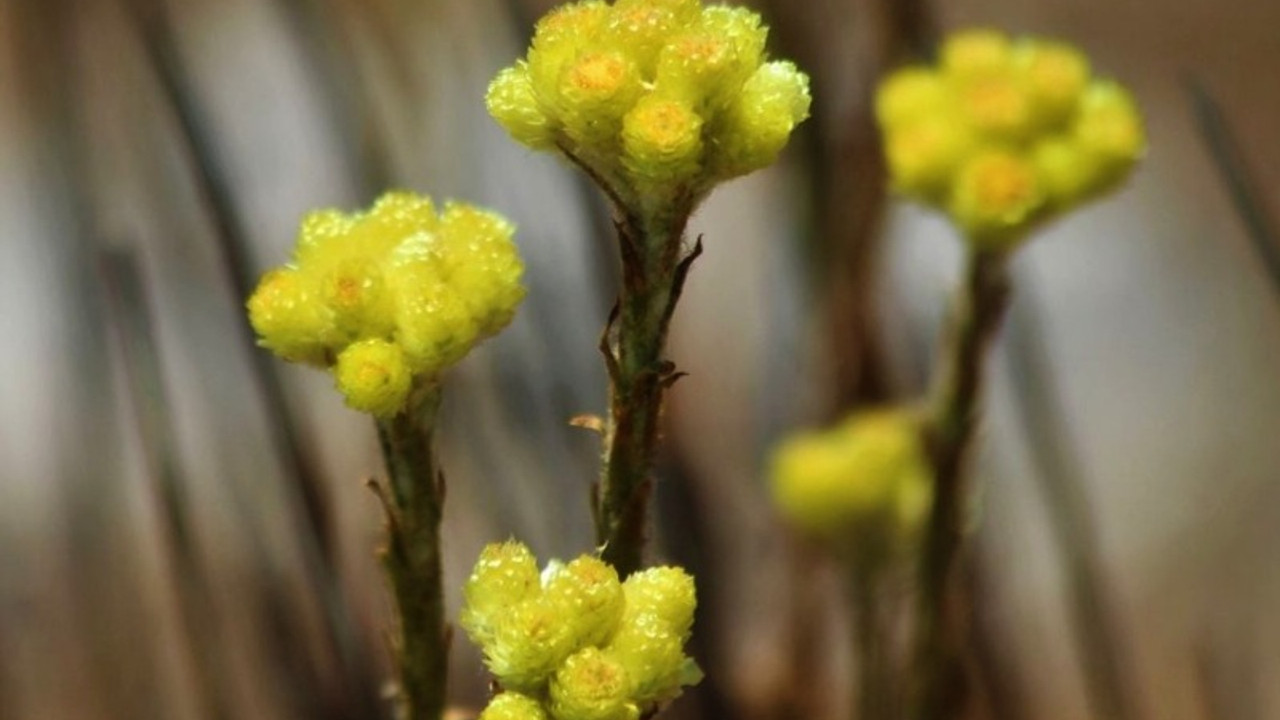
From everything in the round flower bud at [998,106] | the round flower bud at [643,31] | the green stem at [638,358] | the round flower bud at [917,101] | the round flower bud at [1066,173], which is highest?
the round flower bud at [643,31]

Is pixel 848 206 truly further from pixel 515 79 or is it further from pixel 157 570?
pixel 157 570

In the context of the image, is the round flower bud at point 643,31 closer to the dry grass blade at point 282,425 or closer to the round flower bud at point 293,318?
the round flower bud at point 293,318

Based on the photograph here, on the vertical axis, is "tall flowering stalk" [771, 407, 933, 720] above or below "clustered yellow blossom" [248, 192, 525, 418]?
below

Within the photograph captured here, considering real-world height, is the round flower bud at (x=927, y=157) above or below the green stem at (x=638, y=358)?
above

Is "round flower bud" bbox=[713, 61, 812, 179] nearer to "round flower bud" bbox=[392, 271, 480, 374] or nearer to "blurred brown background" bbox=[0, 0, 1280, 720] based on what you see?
"round flower bud" bbox=[392, 271, 480, 374]

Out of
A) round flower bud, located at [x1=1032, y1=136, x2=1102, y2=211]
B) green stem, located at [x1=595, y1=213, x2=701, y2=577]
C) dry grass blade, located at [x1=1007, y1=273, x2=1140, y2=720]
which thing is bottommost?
dry grass blade, located at [x1=1007, y1=273, x2=1140, y2=720]

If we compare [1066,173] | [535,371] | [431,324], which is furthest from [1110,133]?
[535,371]

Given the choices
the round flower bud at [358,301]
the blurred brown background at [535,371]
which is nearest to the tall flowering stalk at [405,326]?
the round flower bud at [358,301]

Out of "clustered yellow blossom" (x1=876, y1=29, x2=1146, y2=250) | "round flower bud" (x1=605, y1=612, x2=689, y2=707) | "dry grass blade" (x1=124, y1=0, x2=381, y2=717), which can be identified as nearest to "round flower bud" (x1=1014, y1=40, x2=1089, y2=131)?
"clustered yellow blossom" (x1=876, y1=29, x2=1146, y2=250)

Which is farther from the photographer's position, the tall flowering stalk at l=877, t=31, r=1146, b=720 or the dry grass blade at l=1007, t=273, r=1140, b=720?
the dry grass blade at l=1007, t=273, r=1140, b=720
